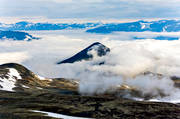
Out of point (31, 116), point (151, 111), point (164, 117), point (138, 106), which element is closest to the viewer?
point (31, 116)

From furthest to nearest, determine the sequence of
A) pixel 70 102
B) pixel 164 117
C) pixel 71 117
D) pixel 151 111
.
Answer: pixel 70 102 < pixel 151 111 < pixel 164 117 < pixel 71 117

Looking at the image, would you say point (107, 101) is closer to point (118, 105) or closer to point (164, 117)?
point (118, 105)

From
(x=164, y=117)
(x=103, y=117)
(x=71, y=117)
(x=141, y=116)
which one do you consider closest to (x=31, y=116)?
(x=71, y=117)

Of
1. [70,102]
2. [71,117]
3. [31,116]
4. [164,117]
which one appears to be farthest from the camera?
[70,102]

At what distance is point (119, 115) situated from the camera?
126 meters

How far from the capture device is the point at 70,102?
161750mm

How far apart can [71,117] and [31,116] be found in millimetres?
21035

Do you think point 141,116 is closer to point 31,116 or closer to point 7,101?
point 31,116

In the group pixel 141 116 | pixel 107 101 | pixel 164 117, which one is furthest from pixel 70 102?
pixel 164 117

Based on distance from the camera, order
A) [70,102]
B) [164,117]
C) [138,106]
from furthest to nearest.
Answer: [70,102], [138,106], [164,117]

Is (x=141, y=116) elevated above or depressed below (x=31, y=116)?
below

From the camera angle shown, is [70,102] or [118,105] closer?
[118,105]

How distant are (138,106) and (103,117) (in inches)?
1514

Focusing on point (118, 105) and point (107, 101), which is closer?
point (118, 105)
